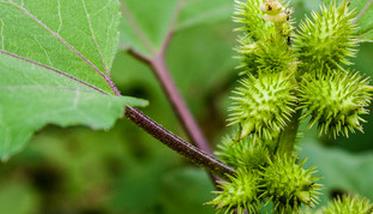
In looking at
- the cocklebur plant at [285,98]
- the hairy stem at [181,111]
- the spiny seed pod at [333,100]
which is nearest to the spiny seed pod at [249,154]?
the cocklebur plant at [285,98]

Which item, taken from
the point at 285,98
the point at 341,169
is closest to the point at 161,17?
the point at 341,169

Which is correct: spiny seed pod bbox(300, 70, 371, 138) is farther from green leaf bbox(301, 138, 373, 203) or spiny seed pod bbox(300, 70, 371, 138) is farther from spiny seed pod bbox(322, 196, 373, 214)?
green leaf bbox(301, 138, 373, 203)

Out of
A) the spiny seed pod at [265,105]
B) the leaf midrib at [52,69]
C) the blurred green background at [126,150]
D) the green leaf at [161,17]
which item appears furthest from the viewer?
the blurred green background at [126,150]

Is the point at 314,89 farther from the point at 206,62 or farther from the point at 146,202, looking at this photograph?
the point at 206,62

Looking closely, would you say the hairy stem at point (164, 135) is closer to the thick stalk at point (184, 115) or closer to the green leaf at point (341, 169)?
the thick stalk at point (184, 115)

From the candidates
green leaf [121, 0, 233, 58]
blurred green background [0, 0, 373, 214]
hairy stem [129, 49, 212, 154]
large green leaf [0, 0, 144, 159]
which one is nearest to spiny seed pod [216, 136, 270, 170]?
large green leaf [0, 0, 144, 159]

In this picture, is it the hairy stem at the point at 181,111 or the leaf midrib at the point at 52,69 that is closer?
A: the leaf midrib at the point at 52,69
